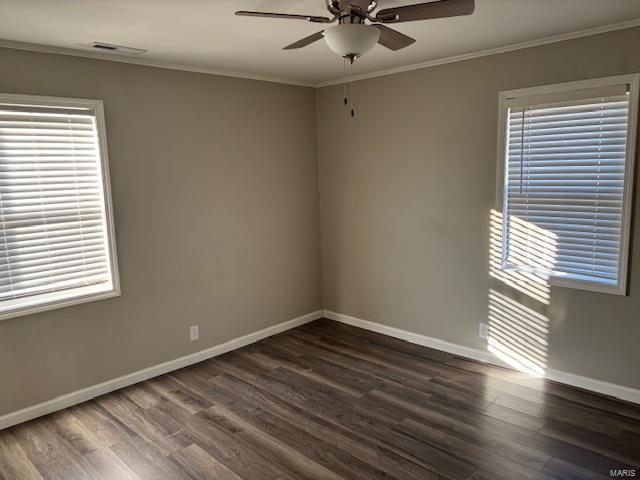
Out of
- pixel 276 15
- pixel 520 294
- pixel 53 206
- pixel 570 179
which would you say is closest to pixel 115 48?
pixel 53 206

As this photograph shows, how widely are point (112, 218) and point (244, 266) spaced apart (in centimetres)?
127

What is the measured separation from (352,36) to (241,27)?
1053 millimetres

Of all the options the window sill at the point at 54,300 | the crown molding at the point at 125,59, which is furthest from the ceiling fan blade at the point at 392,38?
the window sill at the point at 54,300

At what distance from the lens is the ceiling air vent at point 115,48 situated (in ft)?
9.75

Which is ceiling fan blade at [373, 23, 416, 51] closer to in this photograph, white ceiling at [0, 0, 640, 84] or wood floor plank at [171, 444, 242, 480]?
white ceiling at [0, 0, 640, 84]

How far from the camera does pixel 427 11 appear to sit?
1934 millimetres

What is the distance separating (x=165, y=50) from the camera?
3.18 m

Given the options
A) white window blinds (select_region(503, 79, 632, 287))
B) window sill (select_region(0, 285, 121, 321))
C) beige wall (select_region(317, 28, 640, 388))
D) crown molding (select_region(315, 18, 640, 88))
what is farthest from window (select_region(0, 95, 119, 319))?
white window blinds (select_region(503, 79, 632, 287))

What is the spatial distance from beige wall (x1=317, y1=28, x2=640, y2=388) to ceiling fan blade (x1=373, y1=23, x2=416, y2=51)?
149 centimetres

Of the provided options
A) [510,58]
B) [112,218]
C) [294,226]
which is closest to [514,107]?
[510,58]

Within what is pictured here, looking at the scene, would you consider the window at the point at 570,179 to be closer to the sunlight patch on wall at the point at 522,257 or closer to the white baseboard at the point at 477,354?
the sunlight patch on wall at the point at 522,257

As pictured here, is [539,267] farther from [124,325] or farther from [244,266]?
[124,325]

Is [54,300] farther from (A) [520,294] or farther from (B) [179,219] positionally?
(A) [520,294]

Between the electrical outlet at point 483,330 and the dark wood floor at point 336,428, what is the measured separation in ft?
0.83
